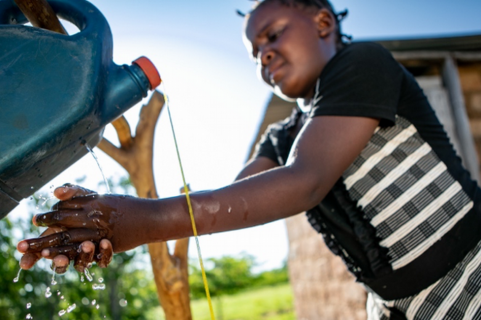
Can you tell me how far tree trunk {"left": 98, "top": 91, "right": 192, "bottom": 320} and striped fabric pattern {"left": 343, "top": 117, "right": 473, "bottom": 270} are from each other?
901 millimetres

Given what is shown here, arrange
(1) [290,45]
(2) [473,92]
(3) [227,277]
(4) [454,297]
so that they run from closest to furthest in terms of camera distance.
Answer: (4) [454,297], (1) [290,45], (2) [473,92], (3) [227,277]

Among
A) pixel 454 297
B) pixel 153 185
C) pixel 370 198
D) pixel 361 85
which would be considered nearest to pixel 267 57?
pixel 361 85

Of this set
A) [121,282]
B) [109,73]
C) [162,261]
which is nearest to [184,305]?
[162,261]

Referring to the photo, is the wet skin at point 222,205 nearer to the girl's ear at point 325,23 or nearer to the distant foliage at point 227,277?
the girl's ear at point 325,23

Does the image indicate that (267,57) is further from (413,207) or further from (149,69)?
(413,207)

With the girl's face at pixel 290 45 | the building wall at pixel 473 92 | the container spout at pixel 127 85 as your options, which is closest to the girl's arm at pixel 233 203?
the container spout at pixel 127 85

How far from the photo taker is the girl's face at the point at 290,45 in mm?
1468

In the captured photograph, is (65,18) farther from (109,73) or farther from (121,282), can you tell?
(121,282)

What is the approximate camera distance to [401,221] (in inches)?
46.3

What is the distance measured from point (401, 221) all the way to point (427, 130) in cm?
31

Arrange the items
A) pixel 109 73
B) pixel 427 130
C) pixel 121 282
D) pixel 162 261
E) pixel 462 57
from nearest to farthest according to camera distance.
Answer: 1. pixel 109 73
2. pixel 427 130
3. pixel 162 261
4. pixel 462 57
5. pixel 121 282

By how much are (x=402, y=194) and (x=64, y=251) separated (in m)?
0.89

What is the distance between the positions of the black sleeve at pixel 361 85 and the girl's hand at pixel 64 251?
634 mm

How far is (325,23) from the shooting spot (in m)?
1.59
